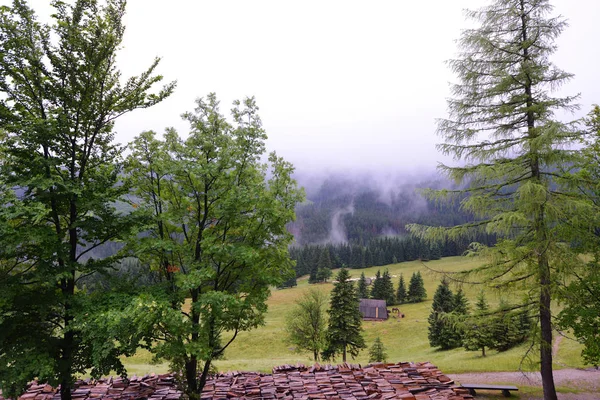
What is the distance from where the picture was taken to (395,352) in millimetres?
36750

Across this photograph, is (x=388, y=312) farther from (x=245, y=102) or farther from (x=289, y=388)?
(x=245, y=102)

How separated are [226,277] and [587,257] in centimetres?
1335

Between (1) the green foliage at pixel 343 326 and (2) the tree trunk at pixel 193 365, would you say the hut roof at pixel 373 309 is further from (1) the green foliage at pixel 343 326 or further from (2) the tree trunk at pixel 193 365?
(2) the tree trunk at pixel 193 365

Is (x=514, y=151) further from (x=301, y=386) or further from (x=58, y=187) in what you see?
(x=58, y=187)

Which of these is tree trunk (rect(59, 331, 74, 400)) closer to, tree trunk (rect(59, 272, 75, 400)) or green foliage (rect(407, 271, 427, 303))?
tree trunk (rect(59, 272, 75, 400))

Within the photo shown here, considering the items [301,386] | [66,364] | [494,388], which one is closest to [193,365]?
[66,364]

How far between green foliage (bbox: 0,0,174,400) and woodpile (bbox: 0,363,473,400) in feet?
12.0

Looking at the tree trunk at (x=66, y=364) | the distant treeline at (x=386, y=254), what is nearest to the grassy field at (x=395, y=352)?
the tree trunk at (x=66, y=364)

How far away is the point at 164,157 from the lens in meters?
9.82

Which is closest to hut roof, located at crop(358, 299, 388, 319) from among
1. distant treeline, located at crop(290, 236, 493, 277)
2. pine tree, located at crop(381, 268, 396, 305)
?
pine tree, located at crop(381, 268, 396, 305)

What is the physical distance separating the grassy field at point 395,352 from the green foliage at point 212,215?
5.79 meters

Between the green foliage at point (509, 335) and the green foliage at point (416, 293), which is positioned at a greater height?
the green foliage at point (509, 335)

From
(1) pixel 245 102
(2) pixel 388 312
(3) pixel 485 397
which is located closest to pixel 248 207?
(1) pixel 245 102

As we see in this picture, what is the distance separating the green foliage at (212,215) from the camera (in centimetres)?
933
